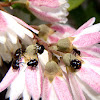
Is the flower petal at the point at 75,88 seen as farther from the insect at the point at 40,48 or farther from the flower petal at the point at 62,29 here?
the flower petal at the point at 62,29

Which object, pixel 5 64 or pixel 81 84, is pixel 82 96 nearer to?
pixel 81 84

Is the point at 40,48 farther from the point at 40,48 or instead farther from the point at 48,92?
the point at 48,92

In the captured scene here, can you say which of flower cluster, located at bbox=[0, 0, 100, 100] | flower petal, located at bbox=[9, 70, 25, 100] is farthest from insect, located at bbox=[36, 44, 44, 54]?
flower petal, located at bbox=[9, 70, 25, 100]

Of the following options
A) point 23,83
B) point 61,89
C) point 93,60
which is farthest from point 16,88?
point 93,60

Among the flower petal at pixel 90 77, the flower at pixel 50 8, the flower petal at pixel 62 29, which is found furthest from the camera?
the flower petal at pixel 62 29

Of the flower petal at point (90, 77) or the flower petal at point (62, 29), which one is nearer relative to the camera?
the flower petal at point (90, 77)

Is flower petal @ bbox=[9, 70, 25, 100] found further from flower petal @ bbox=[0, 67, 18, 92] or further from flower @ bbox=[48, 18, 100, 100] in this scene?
flower @ bbox=[48, 18, 100, 100]

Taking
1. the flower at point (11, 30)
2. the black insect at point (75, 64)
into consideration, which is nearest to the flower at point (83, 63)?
the black insect at point (75, 64)

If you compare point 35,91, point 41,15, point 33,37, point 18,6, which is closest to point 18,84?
point 35,91
